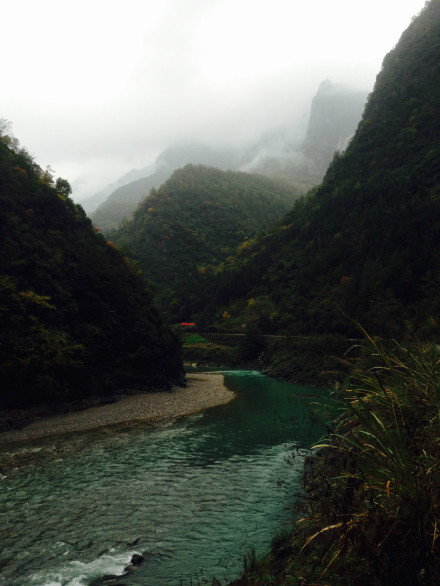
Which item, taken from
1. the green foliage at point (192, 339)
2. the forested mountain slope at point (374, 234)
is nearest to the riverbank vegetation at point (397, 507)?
the forested mountain slope at point (374, 234)

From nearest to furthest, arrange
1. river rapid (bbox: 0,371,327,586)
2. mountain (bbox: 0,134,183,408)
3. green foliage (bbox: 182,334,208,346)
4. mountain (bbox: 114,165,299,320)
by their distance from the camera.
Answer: river rapid (bbox: 0,371,327,586)
mountain (bbox: 0,134,183,408)
green foliage (bbox: 182,334,208,346)
mountain (bbox: 114,165,299,320)

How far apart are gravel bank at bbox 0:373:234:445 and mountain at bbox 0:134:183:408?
5.94 ft

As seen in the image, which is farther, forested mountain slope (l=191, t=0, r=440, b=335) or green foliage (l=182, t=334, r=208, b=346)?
green foliage (l=182, t=334, r=208, b=346)

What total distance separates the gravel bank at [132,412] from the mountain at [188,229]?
6381cm

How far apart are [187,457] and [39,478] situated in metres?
6.52

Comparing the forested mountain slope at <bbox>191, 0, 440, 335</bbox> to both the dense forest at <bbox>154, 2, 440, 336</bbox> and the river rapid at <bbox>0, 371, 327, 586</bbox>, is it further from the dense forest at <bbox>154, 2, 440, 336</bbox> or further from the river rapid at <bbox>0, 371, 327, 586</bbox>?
the river rapid at <bbox>0, 371, 327, 586</bbox>

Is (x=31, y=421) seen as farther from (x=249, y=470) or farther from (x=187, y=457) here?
(x=249, y=470)

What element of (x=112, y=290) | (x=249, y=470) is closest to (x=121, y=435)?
(x=249, y=470)

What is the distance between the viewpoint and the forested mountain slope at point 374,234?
54.7 m

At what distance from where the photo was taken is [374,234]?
69.9 m

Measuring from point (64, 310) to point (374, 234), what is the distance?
60430mm

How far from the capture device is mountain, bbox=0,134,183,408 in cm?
2466

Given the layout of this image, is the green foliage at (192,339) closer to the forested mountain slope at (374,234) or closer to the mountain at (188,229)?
the forested mountain slope at (374,234)

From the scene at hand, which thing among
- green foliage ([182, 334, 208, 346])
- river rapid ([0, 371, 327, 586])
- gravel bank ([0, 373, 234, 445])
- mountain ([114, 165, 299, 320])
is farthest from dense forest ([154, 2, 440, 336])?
river rapid ([0, 371, 327, 586])
